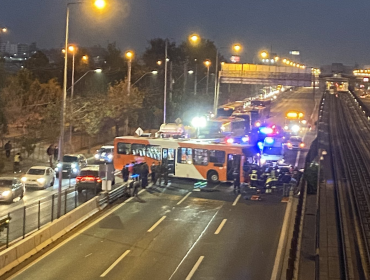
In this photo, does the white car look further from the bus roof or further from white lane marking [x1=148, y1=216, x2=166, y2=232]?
white lane marking [x1=148, y1=216, x2=166, y2=232]

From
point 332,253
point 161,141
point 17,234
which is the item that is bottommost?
point 332,253

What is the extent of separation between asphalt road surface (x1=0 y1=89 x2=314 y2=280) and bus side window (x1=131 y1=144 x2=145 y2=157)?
19.4 ft

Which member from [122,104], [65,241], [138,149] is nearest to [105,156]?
[138,149]

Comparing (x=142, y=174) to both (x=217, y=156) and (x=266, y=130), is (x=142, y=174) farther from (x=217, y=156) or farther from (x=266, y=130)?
(x=266, y=130)

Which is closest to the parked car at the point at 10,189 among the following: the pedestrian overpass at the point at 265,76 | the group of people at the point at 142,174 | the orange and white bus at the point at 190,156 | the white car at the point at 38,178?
the white car at the point at 38,178

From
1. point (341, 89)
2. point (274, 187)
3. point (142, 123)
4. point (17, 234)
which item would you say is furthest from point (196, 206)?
point (341, 89)

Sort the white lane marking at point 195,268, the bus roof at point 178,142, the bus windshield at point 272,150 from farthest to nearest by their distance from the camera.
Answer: the bus windshield at point 272,150 → the bus roof at point 178,142 → the white lane marking at point 195,268

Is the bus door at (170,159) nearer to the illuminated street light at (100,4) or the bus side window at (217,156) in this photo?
the bus side window at (217,156)

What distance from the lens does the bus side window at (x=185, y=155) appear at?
97.7ft

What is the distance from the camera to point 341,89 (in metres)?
157

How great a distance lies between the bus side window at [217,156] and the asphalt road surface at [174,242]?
3400 mm

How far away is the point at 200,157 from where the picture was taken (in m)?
29.5

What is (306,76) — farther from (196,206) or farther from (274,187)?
(196,206)

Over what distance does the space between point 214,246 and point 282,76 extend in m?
57.5
